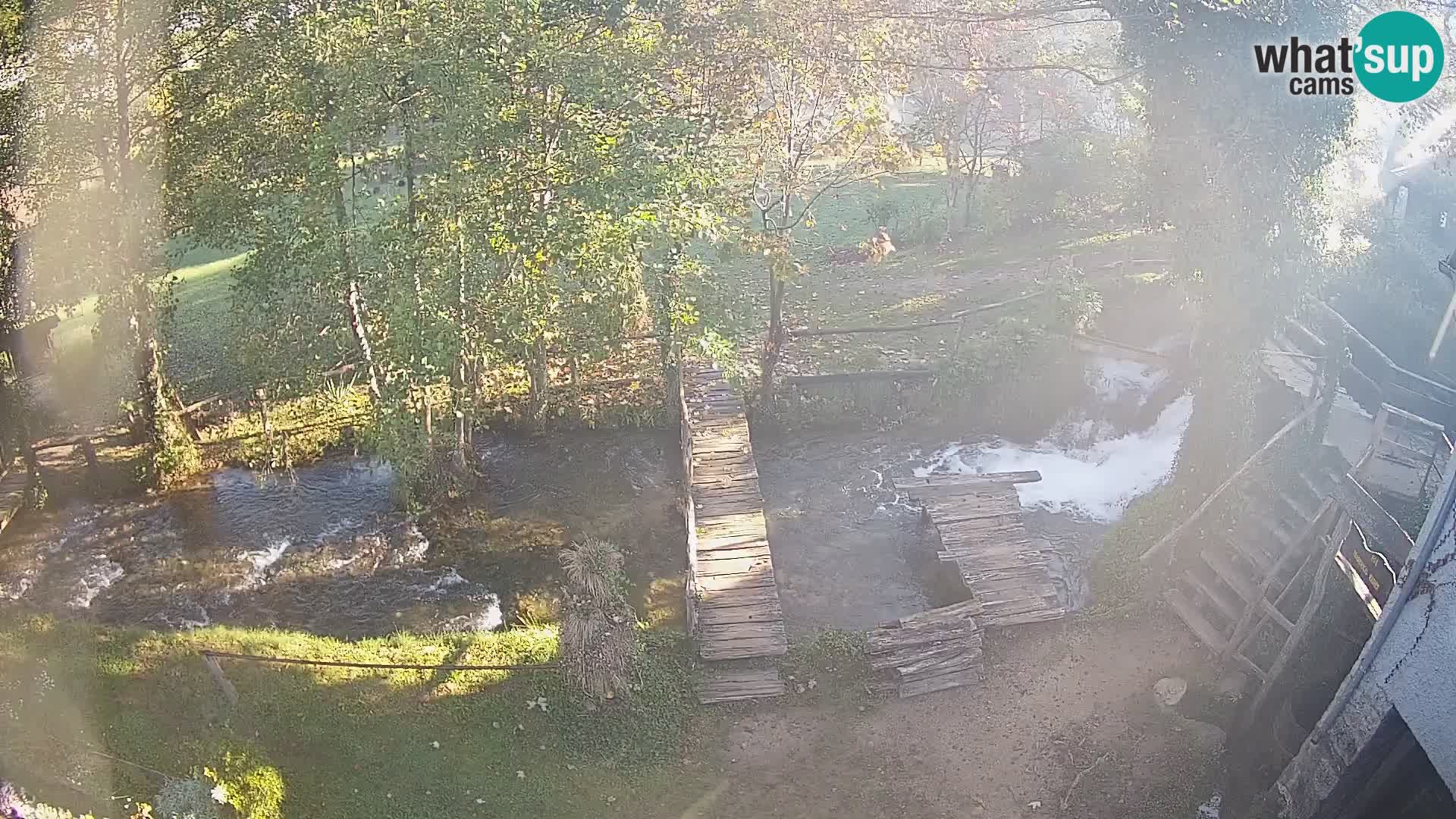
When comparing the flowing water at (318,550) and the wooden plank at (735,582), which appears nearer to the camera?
the wooden plank at (735,582)

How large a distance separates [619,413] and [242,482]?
6560 millimetres

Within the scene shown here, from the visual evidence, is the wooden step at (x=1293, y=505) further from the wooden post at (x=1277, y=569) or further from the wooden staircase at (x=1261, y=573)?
the wooden post at (x=1277, y=569)

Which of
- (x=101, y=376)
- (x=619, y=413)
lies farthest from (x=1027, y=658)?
(x=101, y=376)

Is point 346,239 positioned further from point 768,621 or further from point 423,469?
point 768,621

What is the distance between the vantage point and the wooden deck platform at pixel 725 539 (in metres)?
11.7

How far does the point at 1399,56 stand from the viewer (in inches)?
464

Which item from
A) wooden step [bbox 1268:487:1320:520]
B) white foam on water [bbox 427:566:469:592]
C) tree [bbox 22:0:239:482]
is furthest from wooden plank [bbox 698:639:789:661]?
tree [bbox 22:0:239:482]

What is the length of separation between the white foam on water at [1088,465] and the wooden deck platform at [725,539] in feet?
12.0

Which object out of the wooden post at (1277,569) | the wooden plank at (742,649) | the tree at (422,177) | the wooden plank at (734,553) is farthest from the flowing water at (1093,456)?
the tree at (422,177)

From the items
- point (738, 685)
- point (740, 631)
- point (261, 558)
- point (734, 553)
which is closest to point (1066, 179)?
point (734, 553)

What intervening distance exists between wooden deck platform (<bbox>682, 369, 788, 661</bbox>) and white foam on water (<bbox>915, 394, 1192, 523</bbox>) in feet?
12.0

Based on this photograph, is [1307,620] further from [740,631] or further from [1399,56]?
[1399,56]

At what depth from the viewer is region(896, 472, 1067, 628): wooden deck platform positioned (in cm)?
1230

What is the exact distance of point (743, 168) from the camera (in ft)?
56.0
